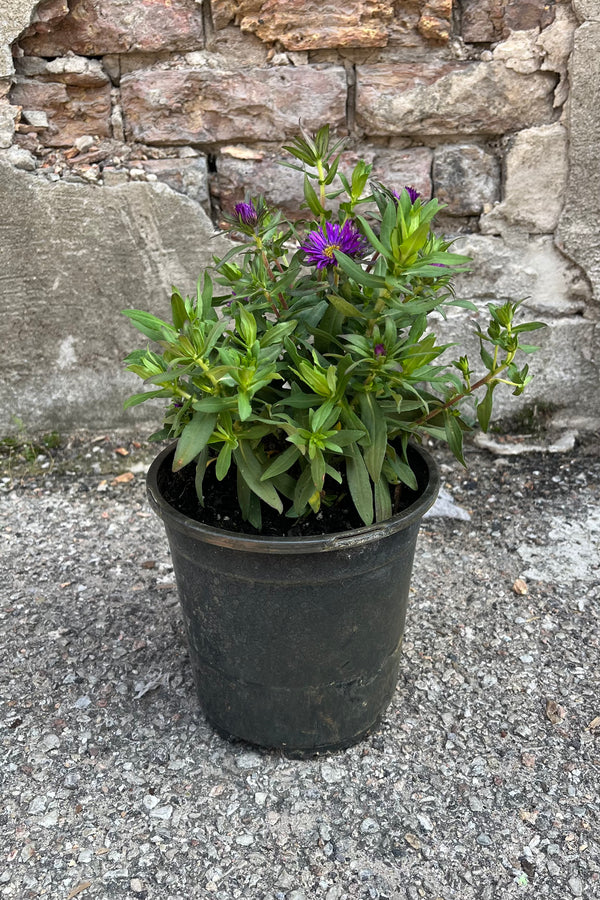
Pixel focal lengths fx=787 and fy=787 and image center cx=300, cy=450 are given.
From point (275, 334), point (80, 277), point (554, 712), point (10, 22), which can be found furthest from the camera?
point (80, 277)

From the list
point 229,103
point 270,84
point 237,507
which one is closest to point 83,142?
point 229,103

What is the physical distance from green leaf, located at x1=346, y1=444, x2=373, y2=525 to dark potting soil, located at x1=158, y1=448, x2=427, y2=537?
14 cm

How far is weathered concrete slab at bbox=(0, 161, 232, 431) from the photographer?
8.63 ft

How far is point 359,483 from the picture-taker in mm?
1486

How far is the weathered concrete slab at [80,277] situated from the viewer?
2.63m

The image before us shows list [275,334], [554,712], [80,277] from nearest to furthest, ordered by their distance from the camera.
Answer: [275,334]
[554,712]
[80,277]

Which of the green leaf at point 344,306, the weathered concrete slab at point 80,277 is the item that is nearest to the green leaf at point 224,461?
the green leaf at point 344,306

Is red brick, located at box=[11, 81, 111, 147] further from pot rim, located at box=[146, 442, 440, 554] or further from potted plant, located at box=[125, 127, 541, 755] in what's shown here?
pot rim, located at box=[146, 442, 440, 554]

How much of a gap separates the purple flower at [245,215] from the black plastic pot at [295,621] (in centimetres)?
55

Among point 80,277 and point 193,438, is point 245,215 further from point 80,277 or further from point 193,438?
point 80,277

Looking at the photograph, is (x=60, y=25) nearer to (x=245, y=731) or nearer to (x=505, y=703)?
(x=245, y=731)

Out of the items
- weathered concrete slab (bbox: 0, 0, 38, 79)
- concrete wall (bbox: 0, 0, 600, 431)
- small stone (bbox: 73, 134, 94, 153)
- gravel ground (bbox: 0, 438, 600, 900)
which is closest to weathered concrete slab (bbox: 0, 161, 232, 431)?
concrete wall (bbox: 0, 0, 600, 431)

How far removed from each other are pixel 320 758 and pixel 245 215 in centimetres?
116

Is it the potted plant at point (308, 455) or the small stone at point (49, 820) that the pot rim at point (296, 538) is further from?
the small stone at point (49, 820)
